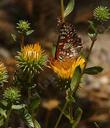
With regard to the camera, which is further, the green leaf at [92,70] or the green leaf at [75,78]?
the green leaf at [92,70]

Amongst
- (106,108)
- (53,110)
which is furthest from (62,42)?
(106,108)

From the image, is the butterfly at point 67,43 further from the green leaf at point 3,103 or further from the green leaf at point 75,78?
the green leaf at point 3,103

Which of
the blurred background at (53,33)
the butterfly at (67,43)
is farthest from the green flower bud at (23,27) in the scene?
the blurred background at (53,33)

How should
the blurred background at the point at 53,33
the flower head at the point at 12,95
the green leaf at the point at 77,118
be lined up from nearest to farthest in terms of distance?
the flower head at the point at 12,95 < the green leaf at the point at 77,118 < the blurred background at the point at 53,33

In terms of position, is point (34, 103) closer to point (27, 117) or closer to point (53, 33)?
point (27, 117)

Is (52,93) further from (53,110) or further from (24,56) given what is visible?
(24,56)

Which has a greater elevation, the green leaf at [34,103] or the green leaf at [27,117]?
the green leaf at [34,103]
